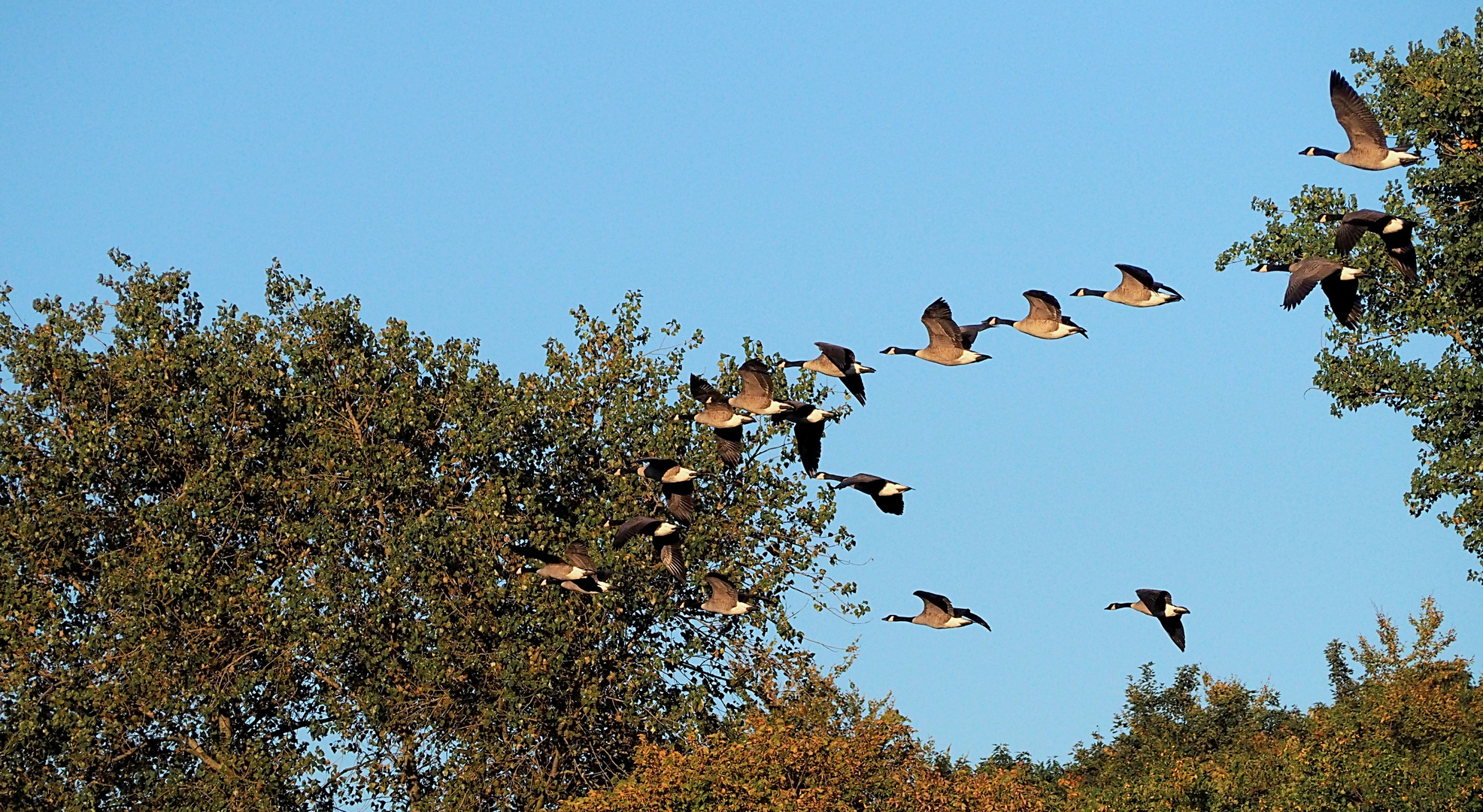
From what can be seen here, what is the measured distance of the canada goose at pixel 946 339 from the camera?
20828mm

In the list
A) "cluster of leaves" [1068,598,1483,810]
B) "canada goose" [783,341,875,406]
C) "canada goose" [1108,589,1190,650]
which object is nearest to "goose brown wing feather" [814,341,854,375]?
"canada goose" [783,341,875,406]

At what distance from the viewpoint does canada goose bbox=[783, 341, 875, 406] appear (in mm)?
19266

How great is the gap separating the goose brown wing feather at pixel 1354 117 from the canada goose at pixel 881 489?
6.39 m

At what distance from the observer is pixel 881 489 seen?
2097 cm

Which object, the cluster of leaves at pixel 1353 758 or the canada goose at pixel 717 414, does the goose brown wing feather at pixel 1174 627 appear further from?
the cluster of leaves at pixel 1353 758

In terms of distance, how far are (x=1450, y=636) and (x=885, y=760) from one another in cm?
2778

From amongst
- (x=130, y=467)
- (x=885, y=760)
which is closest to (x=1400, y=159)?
(x=885, y=760)

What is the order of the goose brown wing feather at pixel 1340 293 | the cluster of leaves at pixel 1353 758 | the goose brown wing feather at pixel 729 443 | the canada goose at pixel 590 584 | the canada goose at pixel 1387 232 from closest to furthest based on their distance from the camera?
the canada goose at pixel 1387 232
the goose brown wing feather at pixel 1340 293
the goose brown wing feather at pixel 729 443
the canada goose at pixel 590 584
the cluster of leaves at pixel 1353 758

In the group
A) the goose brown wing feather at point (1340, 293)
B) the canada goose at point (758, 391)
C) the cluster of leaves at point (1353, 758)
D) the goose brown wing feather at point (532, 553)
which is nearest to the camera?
the goose brown wing feather at point (1340, 293)

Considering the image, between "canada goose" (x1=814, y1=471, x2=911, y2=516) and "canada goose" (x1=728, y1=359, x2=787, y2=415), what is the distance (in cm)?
100

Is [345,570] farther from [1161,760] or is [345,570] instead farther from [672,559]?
[1161,760]

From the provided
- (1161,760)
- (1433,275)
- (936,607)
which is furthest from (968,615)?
(1161,760)

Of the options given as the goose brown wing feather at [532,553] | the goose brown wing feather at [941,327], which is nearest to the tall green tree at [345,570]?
the goose brown wing feather at [532,553]

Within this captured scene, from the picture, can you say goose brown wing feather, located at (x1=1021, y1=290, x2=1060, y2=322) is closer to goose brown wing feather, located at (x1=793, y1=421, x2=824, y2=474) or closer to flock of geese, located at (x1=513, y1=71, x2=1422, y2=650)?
flock of geese, located at (x1=513, y1=71, x2=1422, y2=650)
